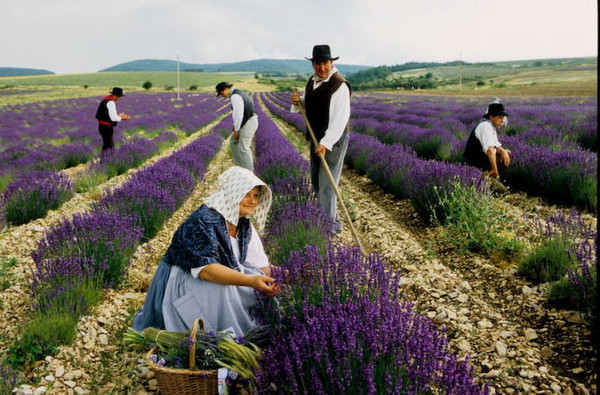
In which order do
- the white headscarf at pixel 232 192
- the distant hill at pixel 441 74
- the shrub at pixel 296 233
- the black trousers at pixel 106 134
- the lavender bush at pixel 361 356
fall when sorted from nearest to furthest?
1. the lavender bush at pixel 361 356
2. the white headscarf at pixel 232 192
3. the shrub at pixel 296 233
4. the black trousers at pixel 106 134
5. the distant hill at pixel 441 74

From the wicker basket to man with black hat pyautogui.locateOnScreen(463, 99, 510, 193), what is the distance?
3665 millimetres

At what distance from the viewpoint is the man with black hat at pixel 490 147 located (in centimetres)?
449

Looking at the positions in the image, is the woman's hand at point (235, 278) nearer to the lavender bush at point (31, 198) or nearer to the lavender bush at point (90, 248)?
the lavender bush at point (90, 248)

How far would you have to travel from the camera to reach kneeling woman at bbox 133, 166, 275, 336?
6.96 ft

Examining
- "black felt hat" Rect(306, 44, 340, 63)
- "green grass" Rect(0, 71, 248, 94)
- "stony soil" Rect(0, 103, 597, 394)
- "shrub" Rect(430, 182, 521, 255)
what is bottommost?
"stony soil" Rect(0, 103, 597, 394)

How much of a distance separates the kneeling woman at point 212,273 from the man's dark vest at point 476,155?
11.2ft

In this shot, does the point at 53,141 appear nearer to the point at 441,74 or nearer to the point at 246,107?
the point at 246,107

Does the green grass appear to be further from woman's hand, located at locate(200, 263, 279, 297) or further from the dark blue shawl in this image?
woman's hand, located at locate(200, 263, 279, 297)

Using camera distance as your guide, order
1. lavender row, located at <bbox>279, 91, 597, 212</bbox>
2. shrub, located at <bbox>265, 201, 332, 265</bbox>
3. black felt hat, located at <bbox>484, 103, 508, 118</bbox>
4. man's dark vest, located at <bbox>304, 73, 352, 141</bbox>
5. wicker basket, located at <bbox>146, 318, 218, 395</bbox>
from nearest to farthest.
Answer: wicker basket, located at <bbox>146, 318, 218, 395</bbox> → shrub, located at <bbox>265, 201, 332, 265</bbox> → man's dark vest, located at <bbox>304, 73, 352, 141</bbox> → black felt hat, located at <bbox>484, 103, 508, 118</bbox> → lavender row, located at <bbox>279, 91, 597, 212</bbox>

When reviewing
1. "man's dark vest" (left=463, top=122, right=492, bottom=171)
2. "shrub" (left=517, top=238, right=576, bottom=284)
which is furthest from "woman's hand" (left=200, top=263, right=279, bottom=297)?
"man's dark vest" (left=463, top=122, right=492, bottom=171)

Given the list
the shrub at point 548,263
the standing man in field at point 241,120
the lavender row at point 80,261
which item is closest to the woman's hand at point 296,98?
the standing man in field at point 241,120

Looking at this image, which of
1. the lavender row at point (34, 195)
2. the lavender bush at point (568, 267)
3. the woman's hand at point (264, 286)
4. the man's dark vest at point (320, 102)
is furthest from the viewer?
the lavender row at point (34, 195)

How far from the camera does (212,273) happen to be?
2.10m

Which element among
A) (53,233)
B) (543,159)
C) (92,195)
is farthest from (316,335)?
(92,195)
